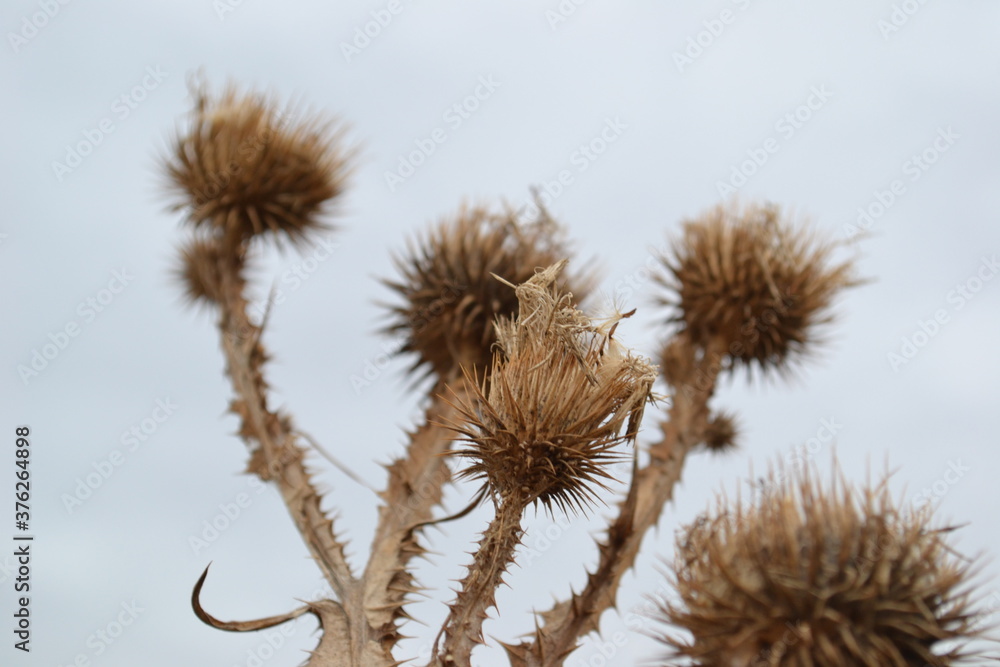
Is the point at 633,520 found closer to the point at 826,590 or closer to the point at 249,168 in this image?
the point at 826,590

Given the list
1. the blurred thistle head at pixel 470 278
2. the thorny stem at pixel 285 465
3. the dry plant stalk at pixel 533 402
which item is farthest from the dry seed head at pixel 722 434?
the thorny stem at pixel 285 465

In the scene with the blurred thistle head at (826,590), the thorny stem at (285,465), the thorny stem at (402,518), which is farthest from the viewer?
the thorny stem at (402,518)

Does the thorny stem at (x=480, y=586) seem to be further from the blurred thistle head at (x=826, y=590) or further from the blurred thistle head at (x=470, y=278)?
the blurred thistle head at (x=470, y=278)

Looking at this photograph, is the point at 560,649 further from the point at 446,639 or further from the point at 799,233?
the point at 799,233

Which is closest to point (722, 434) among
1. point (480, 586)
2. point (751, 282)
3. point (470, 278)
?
point (751, 282)

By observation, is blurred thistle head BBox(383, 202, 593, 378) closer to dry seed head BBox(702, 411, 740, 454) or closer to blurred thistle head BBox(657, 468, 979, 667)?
dry seed head BBox(702, 411, 740, 454)

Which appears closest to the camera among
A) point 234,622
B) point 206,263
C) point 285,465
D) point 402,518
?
point 234,622

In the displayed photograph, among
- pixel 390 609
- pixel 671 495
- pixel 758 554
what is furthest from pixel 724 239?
pixel 758 554

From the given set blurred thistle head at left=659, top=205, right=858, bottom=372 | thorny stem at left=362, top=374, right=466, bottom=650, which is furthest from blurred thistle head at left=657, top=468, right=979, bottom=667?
blurred thistle head at left=659, top=205, right=858, bottom=372
